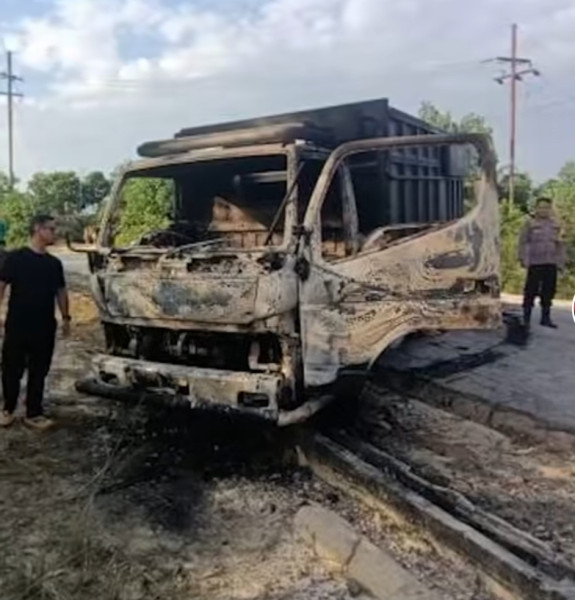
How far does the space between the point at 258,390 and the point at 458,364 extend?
338 centimetres

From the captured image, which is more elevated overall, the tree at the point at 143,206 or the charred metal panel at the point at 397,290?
the tree at the point at 143,206

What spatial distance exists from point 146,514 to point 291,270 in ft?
5.46

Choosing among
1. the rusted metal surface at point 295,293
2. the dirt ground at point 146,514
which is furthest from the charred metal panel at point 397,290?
the dirt ground at point 146,514

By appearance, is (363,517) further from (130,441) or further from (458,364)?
(458,364)

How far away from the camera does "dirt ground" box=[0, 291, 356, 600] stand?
11.6ft

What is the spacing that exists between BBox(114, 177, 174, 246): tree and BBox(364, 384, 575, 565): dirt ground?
7.77ft

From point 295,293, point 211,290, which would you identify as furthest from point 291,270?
point 211,290

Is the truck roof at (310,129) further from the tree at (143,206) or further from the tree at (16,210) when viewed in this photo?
the tree at (16,210)

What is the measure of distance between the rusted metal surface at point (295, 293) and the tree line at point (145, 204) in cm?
79

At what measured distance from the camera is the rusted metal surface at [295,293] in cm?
490

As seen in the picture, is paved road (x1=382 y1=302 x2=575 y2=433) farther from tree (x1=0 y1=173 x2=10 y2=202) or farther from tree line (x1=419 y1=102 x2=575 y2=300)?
tree (x1=0 y1=173 x2=10 y2=202)

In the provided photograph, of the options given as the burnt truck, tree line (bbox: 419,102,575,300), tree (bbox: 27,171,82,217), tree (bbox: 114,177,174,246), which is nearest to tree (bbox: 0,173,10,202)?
tree (bbox: 27,171,82,217)

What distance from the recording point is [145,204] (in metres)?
7.76

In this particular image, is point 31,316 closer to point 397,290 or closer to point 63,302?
point 63,302
